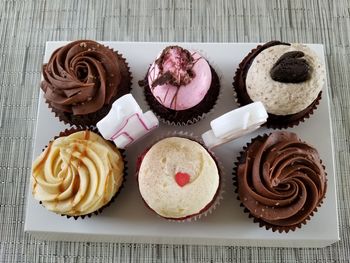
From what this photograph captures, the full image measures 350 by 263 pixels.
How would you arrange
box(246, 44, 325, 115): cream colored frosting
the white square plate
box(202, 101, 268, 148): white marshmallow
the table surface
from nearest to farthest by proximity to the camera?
box(202, 101, 268, 148): white marshmallow → box(246, 44, 325, 115): cream colored frosting → the white square plate → the table surface

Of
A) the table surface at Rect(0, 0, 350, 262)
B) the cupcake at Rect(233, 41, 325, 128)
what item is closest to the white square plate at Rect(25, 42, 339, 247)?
the cupcake at Rect(233, 41, 325, 128)

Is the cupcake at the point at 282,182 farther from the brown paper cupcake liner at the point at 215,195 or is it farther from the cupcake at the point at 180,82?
the cupcake at the point at 180,82

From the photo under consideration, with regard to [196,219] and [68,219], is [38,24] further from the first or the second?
[196,219]

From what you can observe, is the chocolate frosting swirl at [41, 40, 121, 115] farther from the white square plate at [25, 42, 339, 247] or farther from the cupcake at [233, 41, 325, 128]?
the cupcake at [233, 41, 325, 128]

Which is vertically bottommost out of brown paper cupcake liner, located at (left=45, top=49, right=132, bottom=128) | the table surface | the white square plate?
the white square plate

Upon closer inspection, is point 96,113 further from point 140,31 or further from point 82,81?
point 140,31

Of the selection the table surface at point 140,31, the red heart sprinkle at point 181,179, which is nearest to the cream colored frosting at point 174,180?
the red heart sprinkle at point 181,179

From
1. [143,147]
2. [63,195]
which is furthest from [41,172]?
[143,147]
